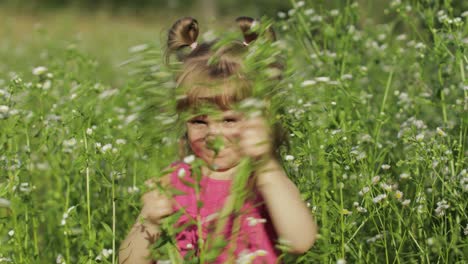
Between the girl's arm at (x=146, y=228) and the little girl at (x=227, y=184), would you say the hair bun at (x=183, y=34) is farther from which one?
the girl's arm at (x=146, y=228)

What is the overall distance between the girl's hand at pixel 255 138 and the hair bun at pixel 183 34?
772mm

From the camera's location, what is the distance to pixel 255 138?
1575 mm

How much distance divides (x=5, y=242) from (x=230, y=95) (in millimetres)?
1277

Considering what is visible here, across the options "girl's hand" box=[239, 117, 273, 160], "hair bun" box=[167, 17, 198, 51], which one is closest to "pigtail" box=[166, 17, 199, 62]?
"hair bun" box=[167, 17, 198, 51]

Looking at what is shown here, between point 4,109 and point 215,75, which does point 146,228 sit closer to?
point 215,75

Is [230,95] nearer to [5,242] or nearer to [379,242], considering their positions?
[379,242]

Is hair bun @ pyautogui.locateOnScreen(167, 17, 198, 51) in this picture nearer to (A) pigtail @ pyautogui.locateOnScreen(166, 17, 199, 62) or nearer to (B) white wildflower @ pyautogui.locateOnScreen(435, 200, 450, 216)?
(A) pigtail @ pyautogui.locateOnScreen(166, 17, 199, 62)

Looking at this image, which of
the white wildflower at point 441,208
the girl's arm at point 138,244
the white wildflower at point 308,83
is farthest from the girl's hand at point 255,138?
the white wildflower at point 441,208

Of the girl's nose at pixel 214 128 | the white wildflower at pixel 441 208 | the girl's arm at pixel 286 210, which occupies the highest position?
the girl's nose at pixel 214 128

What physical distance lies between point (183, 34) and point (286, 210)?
2.46 feet

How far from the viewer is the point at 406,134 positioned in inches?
94.7

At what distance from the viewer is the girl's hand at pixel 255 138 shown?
1.55 m

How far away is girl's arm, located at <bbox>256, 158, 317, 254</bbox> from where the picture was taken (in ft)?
6.02

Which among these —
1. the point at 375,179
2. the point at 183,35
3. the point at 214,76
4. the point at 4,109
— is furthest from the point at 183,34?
the point at 375,179
